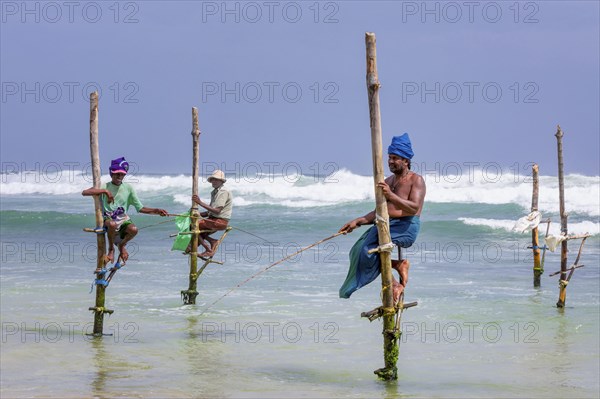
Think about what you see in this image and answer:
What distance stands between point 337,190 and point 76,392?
31.3 meters

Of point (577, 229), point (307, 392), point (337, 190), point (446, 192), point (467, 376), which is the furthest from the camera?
point (337, 190)

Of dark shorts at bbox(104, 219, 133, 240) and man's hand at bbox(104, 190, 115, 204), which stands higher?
man's hand at bbox(104, 190, 115, 204)

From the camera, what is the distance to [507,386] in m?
9.20

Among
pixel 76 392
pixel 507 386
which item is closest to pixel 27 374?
pixel 76 392

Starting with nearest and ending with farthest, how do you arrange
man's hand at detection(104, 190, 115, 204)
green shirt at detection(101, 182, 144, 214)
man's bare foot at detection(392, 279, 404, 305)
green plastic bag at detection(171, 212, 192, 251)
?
1. man's bare foot at detection(392, 279, 404, 305)
2. man's hand at detection(104, 190, 115, 204)
3. green shirt at detection(101, 182, 144, 214)
4. green plastic bag at detection(171, 212, 192, 251)

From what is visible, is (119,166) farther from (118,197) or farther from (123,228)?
(123,228)

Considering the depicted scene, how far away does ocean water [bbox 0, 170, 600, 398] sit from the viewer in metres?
9.16

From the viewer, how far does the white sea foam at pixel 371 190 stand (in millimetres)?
33062

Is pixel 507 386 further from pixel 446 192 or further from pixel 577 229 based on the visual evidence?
pixel 446 192

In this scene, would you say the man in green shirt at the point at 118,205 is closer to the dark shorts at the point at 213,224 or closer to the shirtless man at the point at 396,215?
the dark shorts at the point at 213,224

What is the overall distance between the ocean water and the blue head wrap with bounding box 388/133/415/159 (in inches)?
86.2

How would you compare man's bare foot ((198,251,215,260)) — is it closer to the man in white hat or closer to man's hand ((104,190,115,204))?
the man in white hat

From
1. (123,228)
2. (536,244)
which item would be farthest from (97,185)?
(536,244)

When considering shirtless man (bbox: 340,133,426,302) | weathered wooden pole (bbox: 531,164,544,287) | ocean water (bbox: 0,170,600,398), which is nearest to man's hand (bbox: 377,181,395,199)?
shirtless man (bbox: 340,133,426,302)
